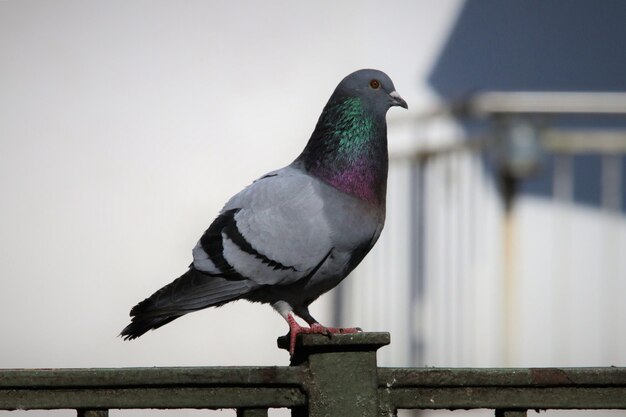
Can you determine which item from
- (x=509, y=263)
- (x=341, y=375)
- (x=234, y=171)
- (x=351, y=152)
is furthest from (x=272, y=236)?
(x=234, y=171)

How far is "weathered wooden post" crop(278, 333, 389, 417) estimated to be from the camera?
223cm

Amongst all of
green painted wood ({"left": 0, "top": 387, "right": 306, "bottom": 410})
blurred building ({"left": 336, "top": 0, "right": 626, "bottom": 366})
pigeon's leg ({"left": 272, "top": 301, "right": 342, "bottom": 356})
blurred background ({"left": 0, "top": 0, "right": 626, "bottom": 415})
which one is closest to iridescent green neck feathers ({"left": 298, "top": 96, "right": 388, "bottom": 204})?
pigeon's leg ({"left": 272, "top": 301, "right": 342, "bottom": 356})

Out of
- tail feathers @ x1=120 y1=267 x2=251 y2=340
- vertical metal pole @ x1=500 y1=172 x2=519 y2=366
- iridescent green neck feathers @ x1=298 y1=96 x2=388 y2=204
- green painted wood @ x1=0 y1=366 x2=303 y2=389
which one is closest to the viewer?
green painted wood @ x1=0 y1=366 x2=303 y2=389

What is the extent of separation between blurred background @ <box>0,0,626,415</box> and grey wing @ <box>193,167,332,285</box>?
2045 mm

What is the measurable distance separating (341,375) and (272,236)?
1265mm

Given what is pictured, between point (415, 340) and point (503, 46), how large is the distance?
145 centimetres

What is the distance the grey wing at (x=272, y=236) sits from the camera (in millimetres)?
3399

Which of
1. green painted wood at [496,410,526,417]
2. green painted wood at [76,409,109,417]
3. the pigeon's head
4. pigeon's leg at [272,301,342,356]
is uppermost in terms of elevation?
the pigeon's head

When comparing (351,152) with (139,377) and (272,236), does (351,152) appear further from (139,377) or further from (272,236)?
(139,377)

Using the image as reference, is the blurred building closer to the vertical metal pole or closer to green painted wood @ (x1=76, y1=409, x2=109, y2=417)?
the vertical metal pole

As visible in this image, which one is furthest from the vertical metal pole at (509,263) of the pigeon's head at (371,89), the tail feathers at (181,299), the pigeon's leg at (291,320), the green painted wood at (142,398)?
the green painted wood at (142,398)

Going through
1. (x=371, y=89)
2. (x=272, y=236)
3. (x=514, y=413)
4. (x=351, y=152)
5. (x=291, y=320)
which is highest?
(x=371, y=89)

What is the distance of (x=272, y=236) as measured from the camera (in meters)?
3.47

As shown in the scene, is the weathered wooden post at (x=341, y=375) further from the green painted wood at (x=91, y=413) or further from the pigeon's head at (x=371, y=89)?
the pigeon's head at (x=371, y=89)
